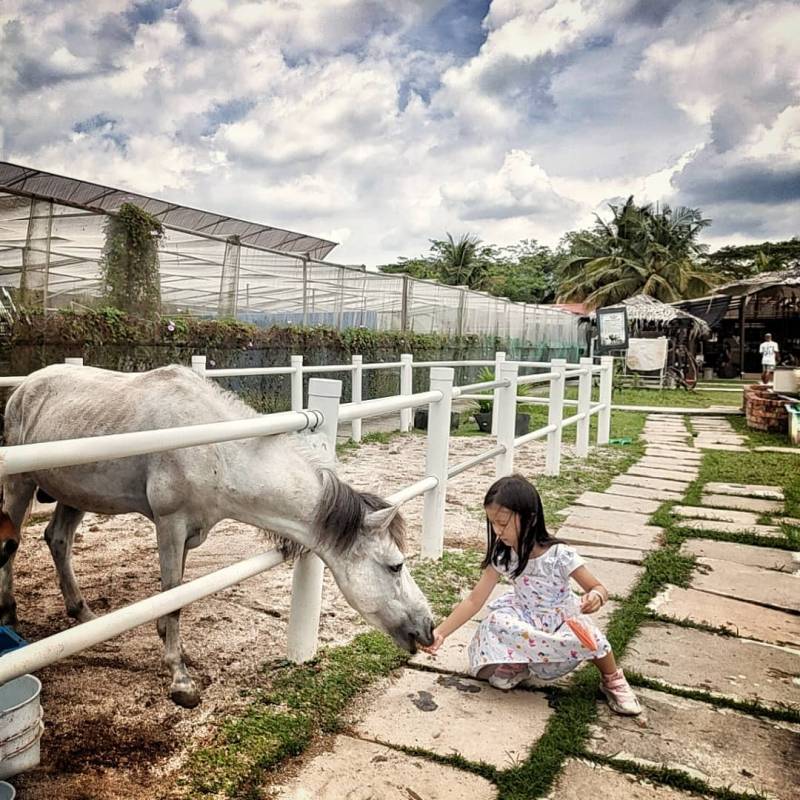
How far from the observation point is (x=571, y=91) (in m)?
10.6

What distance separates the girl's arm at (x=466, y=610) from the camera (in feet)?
6.73

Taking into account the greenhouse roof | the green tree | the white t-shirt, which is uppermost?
the greenhouse roof

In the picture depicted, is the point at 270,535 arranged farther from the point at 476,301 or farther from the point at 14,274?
the point at 476,301

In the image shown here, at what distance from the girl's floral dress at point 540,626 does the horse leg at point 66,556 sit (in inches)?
64.7

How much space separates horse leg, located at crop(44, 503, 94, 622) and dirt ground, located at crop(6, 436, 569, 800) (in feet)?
0.26

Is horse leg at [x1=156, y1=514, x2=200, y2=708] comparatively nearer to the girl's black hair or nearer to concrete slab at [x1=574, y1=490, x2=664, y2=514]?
the girl's black hair

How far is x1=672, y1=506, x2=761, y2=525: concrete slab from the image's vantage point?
457cm

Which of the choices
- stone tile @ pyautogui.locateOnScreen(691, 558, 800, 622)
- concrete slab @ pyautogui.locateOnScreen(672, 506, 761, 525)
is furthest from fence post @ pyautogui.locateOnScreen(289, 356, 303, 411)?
stone tile @ pyautogui.locateOnScreen(691, 558, 800, 622)

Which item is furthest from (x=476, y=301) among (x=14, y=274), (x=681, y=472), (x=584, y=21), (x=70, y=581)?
(x=70, y=581)

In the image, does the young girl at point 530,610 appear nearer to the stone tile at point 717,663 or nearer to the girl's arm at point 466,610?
the girl's arm at point 466,610

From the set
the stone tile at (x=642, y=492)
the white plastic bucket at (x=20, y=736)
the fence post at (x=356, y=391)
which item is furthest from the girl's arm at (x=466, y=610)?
the fence post at (x=356, y=391)

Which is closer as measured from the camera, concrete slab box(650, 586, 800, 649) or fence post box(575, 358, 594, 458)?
concrete slab box(650, 586, 800, 649)

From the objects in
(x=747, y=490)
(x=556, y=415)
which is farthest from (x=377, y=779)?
(x=747, y=490)

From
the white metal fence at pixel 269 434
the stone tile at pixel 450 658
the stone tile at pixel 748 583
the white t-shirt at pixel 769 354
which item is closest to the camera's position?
the white metal fence at pixel 269 434
